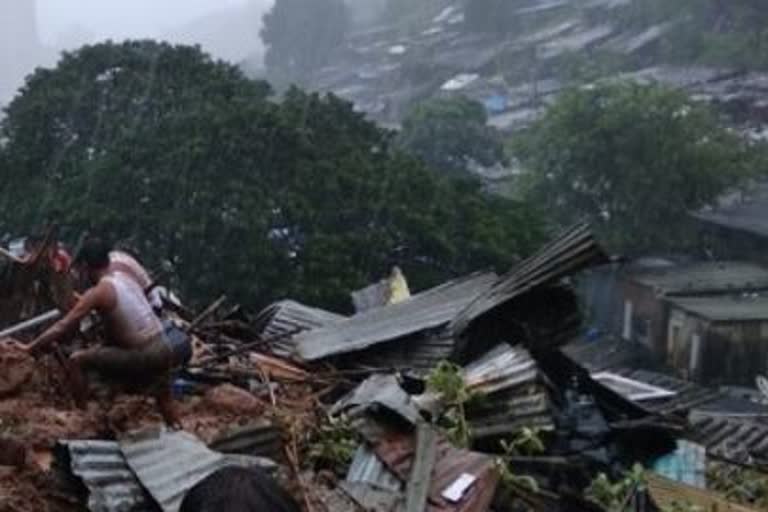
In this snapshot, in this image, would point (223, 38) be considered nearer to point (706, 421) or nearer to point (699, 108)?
point (699, 108)

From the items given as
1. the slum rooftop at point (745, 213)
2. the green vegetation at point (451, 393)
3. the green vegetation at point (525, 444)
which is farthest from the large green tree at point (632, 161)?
the green vegetation at point (525, 444)

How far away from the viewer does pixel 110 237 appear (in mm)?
18562

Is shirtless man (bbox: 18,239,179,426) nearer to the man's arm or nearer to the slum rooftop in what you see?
the man's arm

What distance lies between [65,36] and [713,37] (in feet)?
254

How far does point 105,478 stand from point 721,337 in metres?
18.1

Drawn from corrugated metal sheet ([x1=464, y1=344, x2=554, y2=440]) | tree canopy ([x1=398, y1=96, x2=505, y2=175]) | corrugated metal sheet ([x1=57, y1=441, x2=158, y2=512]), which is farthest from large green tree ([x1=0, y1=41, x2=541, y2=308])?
corrugated metal sheet ([x1=57, y1=441, x2=158, y2=512])

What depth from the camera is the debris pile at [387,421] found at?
5.05 meters

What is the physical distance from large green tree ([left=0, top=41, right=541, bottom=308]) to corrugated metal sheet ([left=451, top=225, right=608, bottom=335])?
10074 mm

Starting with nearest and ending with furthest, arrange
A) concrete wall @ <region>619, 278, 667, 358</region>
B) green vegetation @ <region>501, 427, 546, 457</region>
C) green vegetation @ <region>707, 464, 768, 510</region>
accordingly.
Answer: green vegetation @ <region>501, 427, 546, 457</region> < green vegetation @ <region>707, 464, 768, 510</region> < concrete wall @ <region>619, 278, 667, 358</region>

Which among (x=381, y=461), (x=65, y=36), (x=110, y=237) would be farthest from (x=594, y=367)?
(x=65, y=36)

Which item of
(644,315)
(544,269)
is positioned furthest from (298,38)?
(544,269)

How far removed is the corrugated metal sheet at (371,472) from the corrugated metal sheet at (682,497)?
1.67 meters

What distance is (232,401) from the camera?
20.5 ft

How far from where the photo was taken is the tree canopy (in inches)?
1206
